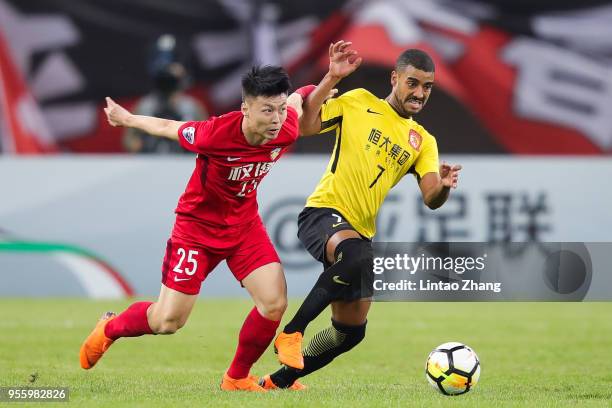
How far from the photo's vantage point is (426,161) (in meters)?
7.97

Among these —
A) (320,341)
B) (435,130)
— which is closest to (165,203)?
(435,130)

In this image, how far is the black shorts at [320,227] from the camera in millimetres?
7582

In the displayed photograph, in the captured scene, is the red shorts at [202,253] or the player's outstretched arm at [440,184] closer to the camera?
the player's outstretched arm at [440,184]

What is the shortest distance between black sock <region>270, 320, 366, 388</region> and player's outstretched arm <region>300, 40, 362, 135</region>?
1.32m

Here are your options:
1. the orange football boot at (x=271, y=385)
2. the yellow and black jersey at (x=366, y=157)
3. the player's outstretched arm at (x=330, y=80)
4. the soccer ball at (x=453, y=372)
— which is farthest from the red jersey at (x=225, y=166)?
the soccer ball at (x=453, y=372)

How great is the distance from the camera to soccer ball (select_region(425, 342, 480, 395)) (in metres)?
7.49

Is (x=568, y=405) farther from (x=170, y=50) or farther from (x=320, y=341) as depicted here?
(x=170, y=50)

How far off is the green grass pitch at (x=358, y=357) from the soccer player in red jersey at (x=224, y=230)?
0.41 m

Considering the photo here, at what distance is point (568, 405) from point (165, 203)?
9.11m

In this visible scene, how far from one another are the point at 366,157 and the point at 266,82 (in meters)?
→ 1.01

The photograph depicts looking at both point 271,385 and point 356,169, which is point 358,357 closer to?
point 271,385

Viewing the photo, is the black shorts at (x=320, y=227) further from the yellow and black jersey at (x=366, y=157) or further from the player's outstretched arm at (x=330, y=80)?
the player's outstretched arm at (x=330, y=80)

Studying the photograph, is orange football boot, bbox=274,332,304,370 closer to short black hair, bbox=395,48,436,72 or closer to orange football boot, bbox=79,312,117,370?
orange football boot, bbox=79,312,117,370

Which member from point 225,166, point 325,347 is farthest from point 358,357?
point 225,166
